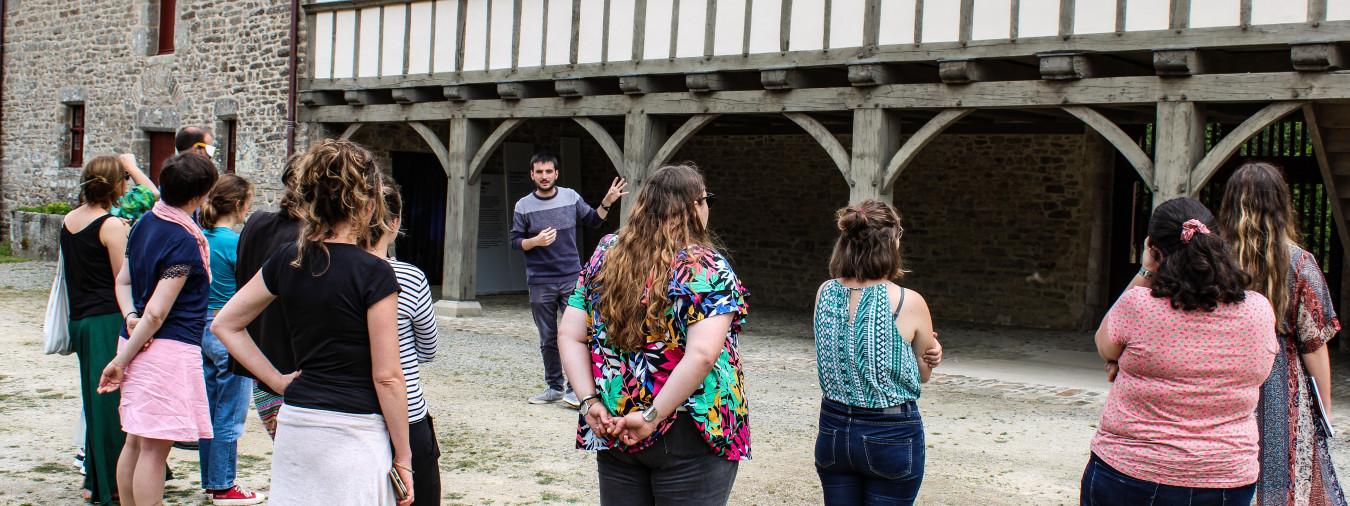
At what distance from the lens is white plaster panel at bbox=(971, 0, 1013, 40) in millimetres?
8086

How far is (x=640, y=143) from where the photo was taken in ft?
33.9

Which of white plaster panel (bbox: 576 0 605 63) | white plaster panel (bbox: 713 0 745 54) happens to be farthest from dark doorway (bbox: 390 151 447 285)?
white plaster panel (bbox: 713 0 745 54)

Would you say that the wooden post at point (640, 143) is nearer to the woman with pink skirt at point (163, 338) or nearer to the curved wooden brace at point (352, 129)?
the curved wooden brace at point (352, 129)

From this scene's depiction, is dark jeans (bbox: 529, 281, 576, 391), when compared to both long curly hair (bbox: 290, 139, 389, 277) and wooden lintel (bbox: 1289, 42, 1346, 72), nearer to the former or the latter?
long curly hair (bbox: 290, 139, 389, 277)

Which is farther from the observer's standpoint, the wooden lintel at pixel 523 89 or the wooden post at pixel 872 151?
the wooden lintel at pixel 523 89

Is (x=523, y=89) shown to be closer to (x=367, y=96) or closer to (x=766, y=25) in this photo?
(x=367, y=96)

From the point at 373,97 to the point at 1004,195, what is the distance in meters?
Result: 6.50

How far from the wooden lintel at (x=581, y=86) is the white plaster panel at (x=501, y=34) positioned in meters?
0.70

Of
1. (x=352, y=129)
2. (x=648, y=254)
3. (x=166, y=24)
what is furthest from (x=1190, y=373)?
(x=166, y=24)

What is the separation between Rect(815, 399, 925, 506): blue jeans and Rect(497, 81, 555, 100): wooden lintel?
8.40 meters

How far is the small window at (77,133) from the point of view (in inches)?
656

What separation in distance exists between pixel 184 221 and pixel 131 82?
43.1ft

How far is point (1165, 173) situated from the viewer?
24.7 feet

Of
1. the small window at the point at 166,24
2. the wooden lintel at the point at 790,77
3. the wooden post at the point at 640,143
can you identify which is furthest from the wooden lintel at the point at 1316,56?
the small window at the point at 166,24
